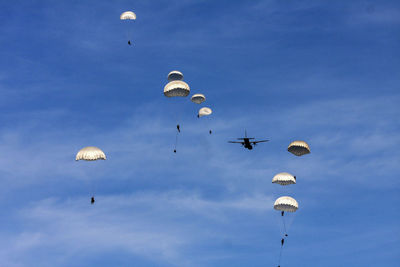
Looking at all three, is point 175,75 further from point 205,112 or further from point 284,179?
point 284,179

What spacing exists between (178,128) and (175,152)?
4.96 meters

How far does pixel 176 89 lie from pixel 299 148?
944 inches

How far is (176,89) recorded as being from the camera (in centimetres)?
8669

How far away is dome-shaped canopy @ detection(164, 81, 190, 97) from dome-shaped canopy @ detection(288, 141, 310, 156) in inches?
820

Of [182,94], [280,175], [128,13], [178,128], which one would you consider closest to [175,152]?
[178,128]

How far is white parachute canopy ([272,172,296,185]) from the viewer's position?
8381 centimetres

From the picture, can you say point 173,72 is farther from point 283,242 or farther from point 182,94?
point 283,242

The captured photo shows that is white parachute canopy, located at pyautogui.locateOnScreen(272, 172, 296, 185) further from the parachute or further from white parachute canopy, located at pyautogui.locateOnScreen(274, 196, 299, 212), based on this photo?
the parachute

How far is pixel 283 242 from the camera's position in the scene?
246ft

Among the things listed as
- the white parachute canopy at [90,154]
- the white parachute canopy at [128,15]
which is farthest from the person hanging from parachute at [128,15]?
the white parachute canopy at [90,154]

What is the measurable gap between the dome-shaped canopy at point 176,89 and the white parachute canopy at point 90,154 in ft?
53.8

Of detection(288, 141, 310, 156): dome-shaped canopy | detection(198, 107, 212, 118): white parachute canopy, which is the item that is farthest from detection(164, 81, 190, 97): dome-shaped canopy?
detection(288, 141, 310, 156): dome-shaped canopy

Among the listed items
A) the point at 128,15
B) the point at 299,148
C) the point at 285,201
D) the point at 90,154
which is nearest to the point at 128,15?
the point at 128,15

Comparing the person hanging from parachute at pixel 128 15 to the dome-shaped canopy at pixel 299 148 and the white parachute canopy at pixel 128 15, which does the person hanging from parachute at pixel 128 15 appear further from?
the dome-shaped canopy at pixel 299 148
